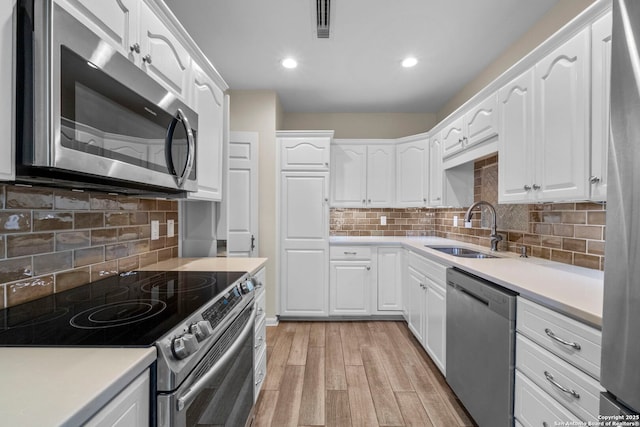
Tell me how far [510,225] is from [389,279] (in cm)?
136

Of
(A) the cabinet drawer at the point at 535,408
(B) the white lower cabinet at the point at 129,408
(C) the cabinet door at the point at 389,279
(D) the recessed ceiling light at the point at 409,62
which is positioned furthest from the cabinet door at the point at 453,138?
(B) the white lower cabinet at the point at 129,408

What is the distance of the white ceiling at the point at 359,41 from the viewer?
192 centimetres

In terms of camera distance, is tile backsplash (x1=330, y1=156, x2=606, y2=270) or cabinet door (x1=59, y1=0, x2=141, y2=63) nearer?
cabinet door (x1=59, y1=0, x2=141, y2=63)

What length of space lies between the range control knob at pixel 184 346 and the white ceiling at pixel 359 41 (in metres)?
2.04

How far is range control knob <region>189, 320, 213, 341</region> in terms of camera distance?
87 cm

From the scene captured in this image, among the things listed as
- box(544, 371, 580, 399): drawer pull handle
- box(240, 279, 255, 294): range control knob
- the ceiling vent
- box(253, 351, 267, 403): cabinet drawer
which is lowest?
box(253, 351, 267, 403): cabinet drawer

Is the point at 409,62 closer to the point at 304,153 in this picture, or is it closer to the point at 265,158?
the point at 304,153

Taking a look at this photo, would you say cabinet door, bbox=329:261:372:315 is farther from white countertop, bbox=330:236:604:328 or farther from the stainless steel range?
the stainless steel range

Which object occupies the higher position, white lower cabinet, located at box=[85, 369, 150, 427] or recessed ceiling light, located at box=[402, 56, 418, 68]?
recessed ceiling light, located at box=[402, 56, 418, 68]

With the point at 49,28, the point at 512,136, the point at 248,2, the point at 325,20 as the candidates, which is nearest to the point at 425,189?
the point at 512,136

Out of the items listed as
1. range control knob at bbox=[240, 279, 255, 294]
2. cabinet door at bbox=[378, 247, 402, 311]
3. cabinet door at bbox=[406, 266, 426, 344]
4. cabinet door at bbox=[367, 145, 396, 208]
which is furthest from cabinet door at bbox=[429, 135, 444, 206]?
range control knob at bbox=[240, 279, 255, 294]

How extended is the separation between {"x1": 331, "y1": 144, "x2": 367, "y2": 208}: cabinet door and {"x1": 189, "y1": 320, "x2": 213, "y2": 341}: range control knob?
2749 mm

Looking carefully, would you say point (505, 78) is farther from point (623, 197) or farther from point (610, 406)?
point (610, 406)

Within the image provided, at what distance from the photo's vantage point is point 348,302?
3244mm
